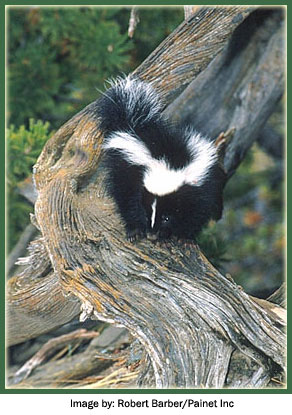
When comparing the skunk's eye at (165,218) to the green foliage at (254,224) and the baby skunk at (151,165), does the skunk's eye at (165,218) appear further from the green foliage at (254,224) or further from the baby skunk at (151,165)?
the green foliage at (254,224)

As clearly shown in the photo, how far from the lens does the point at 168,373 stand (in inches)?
104

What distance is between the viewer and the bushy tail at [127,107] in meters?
2.83

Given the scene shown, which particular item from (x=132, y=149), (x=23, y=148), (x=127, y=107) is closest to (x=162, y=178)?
(x=132, y=149)

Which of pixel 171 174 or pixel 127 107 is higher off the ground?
pixel 127 107

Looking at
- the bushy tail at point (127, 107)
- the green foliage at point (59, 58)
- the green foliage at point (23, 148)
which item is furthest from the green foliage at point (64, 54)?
the bushy tail at point (127, 107)

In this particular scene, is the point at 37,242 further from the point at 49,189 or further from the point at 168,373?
the point at 168,373

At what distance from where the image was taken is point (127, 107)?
2.84 m

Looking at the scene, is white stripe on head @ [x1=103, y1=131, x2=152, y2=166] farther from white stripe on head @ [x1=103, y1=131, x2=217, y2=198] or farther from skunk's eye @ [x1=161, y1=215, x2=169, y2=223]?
skunk's eye @ [x1=161, y1=215, x2=169, y2=223]

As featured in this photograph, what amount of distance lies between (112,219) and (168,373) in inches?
26.6

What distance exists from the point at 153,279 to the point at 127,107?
707 millimetres

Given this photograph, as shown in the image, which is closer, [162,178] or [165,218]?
[162,178]

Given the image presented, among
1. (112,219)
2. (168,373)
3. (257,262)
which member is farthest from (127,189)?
(257,262)

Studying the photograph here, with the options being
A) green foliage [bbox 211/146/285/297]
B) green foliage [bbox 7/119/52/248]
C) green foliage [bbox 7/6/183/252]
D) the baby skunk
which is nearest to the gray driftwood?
the baby skunk

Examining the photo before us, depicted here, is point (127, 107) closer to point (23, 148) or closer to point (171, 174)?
point (171, 174)
